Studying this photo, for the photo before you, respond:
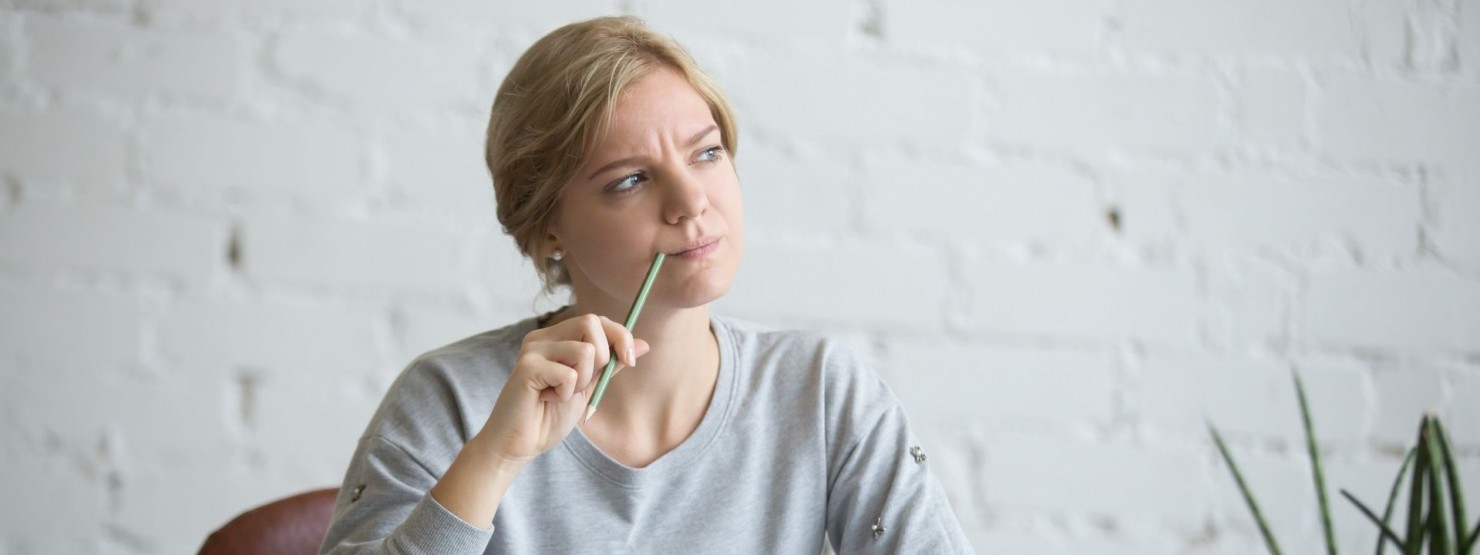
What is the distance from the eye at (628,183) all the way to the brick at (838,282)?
1.70 feet

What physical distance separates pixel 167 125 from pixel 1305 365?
4.22 ft

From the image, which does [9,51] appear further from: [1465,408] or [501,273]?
[1465,408]

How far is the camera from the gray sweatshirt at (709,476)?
40.5 inches

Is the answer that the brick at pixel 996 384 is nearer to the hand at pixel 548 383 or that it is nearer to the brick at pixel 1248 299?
the brick at pixel 1248 299

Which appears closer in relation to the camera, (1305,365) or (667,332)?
(667,332)

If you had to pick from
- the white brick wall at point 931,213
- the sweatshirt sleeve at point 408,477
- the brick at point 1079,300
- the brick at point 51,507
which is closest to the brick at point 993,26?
the white brick wall at point 931,213

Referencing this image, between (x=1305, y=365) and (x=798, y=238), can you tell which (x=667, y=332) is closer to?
(x=798, y=238)

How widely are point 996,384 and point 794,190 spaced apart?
0.31 metres

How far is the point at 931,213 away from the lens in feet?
4.98

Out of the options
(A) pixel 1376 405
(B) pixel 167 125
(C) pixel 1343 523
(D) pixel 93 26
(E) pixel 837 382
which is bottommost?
(C) pixel 1343 523

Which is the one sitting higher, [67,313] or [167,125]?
[167,125]

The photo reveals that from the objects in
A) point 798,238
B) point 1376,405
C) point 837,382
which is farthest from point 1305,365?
point 837,382

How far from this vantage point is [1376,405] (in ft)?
5.02

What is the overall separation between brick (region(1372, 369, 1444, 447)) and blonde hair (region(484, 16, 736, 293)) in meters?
0.86
